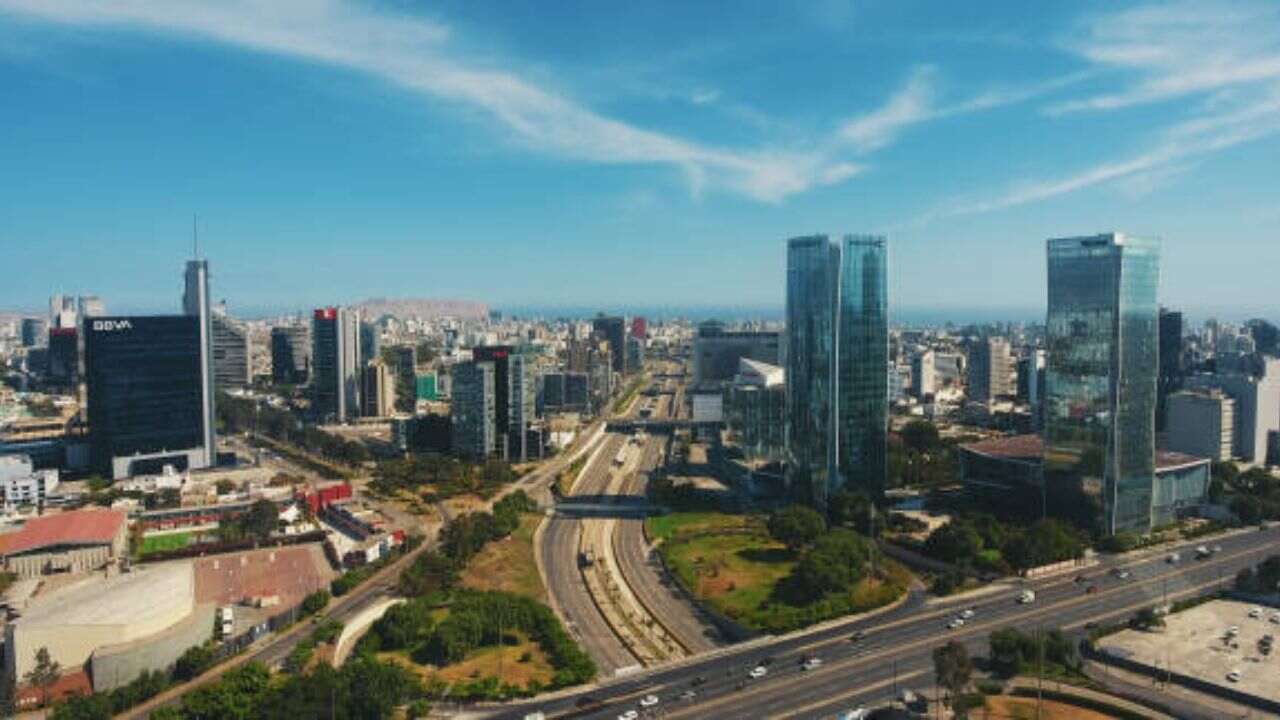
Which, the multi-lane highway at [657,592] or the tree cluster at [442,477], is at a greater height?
the tree cluster at [442,477]

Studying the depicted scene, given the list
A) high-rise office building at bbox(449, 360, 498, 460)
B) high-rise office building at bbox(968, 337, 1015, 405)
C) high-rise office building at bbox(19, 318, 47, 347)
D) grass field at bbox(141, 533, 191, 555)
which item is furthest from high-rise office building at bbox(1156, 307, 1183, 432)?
high-rise office building at bbox(19, 318, 47, 347)

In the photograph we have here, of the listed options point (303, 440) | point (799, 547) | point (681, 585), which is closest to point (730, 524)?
point (799, 547)

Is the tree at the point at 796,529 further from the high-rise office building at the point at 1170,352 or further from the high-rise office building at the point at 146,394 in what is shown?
the high-rise office building at the point at 1170,352

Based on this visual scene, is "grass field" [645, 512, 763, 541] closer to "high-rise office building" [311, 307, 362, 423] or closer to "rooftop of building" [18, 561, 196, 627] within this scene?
"rooftop of building" [18, 561, 196, 627]

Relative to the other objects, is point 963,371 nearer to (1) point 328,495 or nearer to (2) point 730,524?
(2) point 730,524

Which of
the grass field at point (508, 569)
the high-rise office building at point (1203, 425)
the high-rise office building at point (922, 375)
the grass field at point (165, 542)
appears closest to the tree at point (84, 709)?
the grass field at point (508, 569)

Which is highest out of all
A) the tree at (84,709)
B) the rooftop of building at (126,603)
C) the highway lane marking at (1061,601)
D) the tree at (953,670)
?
the tree at (953,670)
